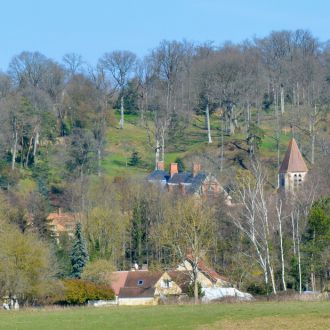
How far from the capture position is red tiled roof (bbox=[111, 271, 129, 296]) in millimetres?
68500

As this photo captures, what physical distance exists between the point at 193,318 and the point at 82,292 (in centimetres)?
2271

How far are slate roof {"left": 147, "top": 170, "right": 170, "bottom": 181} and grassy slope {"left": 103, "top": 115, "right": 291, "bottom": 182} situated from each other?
9.56 ft

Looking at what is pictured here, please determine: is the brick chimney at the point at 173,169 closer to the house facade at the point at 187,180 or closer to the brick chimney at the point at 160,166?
the house facade at the point at 187,180

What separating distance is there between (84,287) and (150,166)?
1778 inches

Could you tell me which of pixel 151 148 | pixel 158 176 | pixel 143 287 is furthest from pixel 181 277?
pixel 151 148

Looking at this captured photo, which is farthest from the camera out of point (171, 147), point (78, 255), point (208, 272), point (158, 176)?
point (171, 147)

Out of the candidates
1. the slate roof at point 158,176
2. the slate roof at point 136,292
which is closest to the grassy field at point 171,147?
the slate roof at point 158,176

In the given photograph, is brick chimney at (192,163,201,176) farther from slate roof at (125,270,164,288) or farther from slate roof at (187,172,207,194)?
slate roof at (125,270,164,288)

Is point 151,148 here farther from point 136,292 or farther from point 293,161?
point 136,292

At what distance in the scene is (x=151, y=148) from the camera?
110 metres

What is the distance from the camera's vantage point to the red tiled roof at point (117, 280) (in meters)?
68.5

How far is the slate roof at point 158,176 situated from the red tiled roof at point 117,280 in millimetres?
27017

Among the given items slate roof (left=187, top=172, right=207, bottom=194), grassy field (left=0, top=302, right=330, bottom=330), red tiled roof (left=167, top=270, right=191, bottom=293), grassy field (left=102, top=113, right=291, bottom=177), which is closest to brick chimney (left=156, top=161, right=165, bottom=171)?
grassy field (left=102, top=113, right=291, bottom=177)

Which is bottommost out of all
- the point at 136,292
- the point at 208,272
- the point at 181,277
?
the point at 136,292
